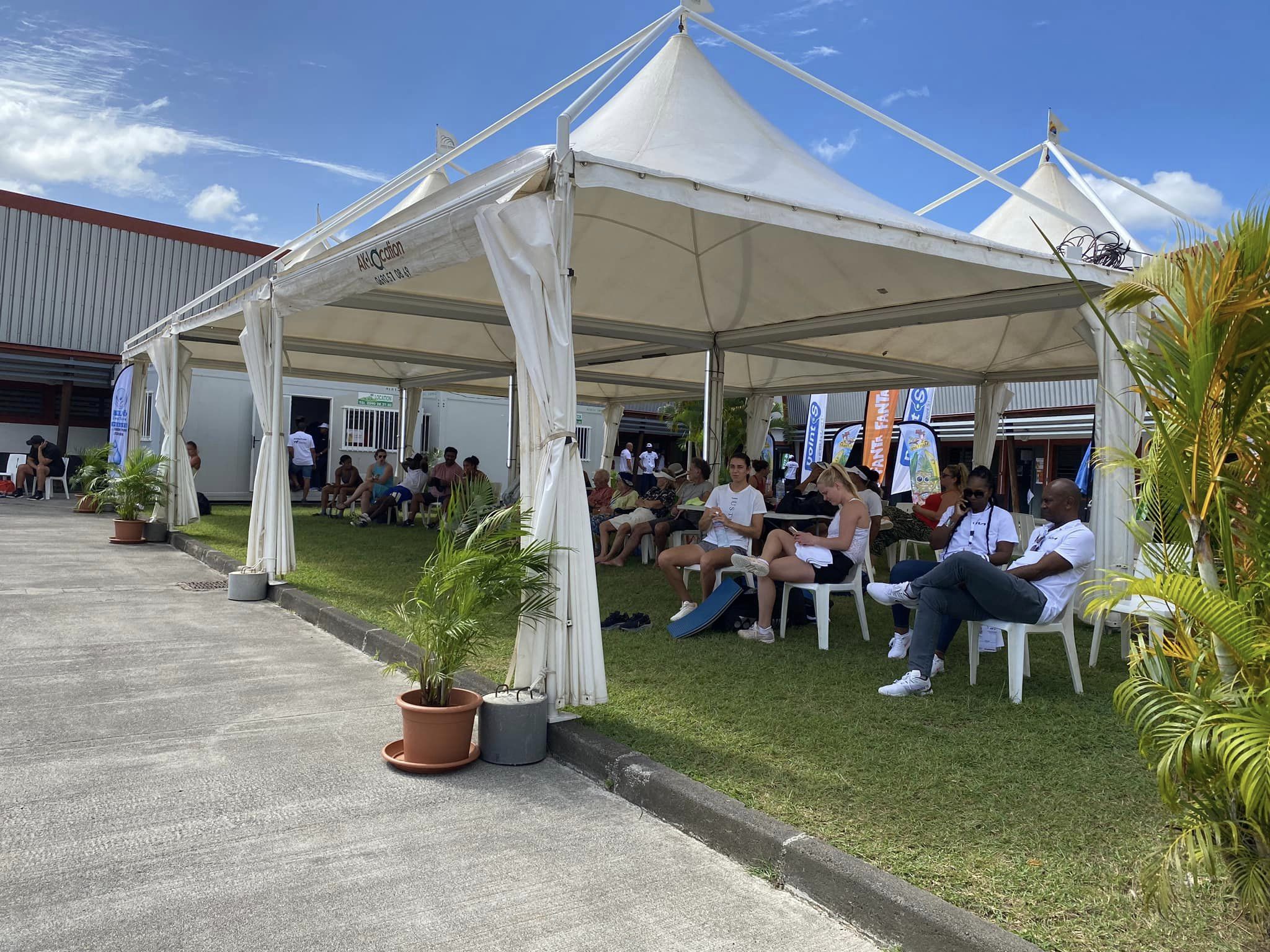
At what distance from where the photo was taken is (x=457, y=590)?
397 centimetres

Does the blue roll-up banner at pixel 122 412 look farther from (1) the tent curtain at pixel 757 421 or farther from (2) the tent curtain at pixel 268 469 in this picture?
(1) the tent curtain at pixel 757 421

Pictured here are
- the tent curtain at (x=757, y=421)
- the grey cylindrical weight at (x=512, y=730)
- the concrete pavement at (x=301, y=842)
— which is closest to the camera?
the concrete pavement at (x=301, y=842)

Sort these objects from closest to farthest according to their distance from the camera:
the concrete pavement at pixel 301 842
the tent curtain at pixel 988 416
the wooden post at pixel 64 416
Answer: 1. the concrete pavement at pixel 301 842
2. the tent curtain at pixel 988 416
3. the wooden post at pixel 64 416

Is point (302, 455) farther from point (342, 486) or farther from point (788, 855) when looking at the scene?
point (788, 855)

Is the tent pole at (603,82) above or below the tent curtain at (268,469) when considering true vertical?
above

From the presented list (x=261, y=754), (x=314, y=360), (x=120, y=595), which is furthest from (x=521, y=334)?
(x=314, y=360)

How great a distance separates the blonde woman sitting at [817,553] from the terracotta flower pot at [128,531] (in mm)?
8720

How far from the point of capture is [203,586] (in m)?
8.48

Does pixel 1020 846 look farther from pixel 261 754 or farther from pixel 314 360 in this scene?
pixel 314 360

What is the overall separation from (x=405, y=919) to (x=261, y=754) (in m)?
1.67

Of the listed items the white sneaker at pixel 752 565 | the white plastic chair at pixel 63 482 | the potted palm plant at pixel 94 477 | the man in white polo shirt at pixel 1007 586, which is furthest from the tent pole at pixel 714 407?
the white plastic chair at pixel 63 482

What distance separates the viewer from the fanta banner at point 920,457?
61.1ft

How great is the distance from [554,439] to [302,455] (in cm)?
1449

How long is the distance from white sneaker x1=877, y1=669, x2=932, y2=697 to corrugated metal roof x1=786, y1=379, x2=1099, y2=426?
15228mm
